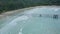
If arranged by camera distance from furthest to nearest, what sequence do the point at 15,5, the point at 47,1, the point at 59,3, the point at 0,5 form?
the point at 47,1 → the point at 59,3 → the point at 15,5 → the point at 0,5

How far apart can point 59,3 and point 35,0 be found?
9.28 metres

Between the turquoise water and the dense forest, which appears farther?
the dense forest

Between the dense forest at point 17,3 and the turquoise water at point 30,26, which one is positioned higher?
the turquoise water at point 30,26

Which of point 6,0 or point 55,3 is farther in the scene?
point 55,3

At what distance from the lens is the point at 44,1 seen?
209 feet

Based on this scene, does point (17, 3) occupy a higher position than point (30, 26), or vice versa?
point (30, 26)

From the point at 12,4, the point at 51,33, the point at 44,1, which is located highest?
the point at 51,33

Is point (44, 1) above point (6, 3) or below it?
below

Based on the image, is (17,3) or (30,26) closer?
(30,26)

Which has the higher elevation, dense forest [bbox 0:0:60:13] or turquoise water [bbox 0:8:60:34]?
turquoise water [bbox 0:8:60:34]

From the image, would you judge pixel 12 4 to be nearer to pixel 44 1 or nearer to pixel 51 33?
pixel 44 1

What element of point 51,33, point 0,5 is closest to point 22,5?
point 0,5

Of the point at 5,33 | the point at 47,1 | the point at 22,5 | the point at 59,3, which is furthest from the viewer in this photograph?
the point at 47,1

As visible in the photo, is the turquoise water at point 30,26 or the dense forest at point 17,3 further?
the dense forest at point 17,3
